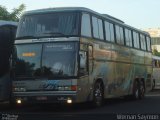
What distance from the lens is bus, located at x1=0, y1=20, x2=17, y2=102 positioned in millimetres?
18984

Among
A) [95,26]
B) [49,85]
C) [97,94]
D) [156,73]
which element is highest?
[95,26]

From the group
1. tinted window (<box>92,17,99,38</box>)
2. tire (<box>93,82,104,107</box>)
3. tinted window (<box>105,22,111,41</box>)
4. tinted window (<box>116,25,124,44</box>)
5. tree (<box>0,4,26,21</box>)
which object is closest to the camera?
tire (<box>93,82,104,107</box>)

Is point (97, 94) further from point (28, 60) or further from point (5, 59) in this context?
point (5, 59)

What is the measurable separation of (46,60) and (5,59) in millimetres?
1901

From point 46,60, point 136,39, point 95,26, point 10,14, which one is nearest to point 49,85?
point 46,60

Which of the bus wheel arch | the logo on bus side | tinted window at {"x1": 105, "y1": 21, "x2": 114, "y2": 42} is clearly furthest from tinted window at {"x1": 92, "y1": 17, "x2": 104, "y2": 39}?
the logo on bus side

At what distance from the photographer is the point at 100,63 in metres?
20.2

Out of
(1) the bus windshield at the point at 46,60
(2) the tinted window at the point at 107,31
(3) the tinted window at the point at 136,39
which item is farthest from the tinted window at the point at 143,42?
(1) the bus windshield at the point at 46,60

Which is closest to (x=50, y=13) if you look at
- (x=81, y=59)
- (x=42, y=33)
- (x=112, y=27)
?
(x=42, y=33)

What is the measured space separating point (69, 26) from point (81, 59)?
117 cm

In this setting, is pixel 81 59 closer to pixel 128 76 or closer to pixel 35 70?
pixel 35 70

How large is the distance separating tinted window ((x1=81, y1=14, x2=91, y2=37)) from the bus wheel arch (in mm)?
1926

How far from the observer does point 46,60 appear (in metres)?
18.0

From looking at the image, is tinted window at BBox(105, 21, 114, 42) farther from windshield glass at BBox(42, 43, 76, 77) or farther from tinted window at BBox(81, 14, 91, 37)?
windshield glass at BBox(42, 43, 76, 77)
